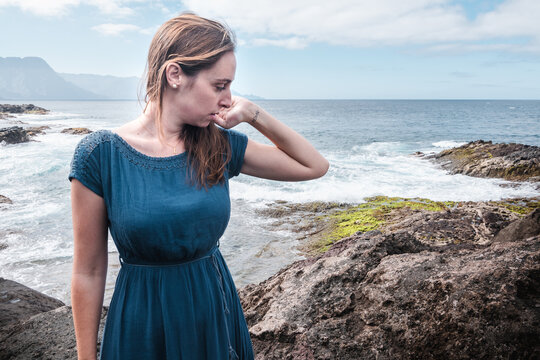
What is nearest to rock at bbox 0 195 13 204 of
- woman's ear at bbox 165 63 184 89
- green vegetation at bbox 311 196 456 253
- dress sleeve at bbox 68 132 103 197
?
green vegetation at bbox 311 196 456 253

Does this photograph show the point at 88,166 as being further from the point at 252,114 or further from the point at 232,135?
the point at 252,114

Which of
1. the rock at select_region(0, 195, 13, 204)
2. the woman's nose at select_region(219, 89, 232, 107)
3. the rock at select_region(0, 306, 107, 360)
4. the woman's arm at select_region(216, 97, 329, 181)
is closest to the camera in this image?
the woman's nose at select_region(219, 89, 232, 107)

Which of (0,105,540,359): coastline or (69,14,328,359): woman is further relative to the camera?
(0,105,540,359): coastline

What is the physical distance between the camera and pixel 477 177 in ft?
59.6

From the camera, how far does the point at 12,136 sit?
28.0 m

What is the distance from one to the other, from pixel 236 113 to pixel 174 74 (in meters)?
0.43

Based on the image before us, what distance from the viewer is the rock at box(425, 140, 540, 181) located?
1727 centimetres

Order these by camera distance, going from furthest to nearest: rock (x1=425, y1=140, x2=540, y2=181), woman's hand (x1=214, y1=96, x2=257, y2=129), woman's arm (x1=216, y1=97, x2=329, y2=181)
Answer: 1. rock (x1=425, y1=140, x2=540, y2=181)
2. woman's arm (x1=216, y1=97, x2=329, y2=181)
3. woman's hand (x1=214, y1=96, x2=257, y2=129)

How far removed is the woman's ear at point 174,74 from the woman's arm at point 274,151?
35cm

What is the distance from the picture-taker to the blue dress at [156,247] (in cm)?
159

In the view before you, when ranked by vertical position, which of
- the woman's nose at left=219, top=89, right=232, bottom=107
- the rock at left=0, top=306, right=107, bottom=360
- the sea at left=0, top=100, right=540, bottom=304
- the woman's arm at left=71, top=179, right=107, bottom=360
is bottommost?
the sea at left=0, top=100, right=540, bottom=304

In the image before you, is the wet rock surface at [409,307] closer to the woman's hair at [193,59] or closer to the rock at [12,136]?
the woman's hair at [193,59]

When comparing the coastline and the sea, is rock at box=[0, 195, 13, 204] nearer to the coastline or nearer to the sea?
the sea

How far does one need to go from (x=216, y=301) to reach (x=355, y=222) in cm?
948
